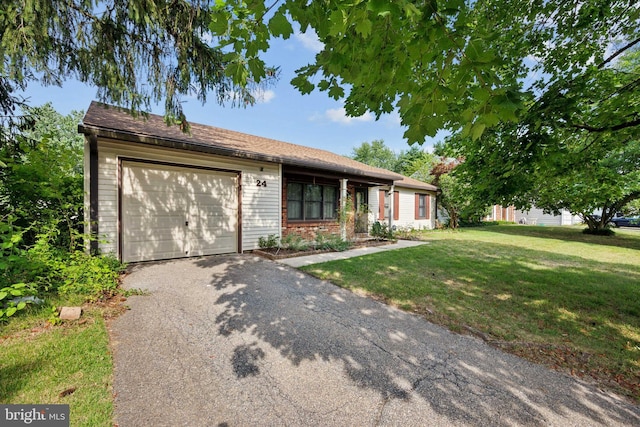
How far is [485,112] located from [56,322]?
4.91 m

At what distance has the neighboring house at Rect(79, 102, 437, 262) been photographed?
530cm

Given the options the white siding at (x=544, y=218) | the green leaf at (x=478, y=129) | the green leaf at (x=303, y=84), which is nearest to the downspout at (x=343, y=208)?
the green leaf at (x=303, y=84)

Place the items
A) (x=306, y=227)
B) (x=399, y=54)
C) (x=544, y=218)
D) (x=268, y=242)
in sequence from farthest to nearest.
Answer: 1. (x=544, y=218)
2. (x=306, y=227)
3. (x=268, y=242)
4. (x=399, y=54)

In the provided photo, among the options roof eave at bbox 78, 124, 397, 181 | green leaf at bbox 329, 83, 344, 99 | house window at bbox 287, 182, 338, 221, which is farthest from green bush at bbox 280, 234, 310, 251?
green leaf at bbox 329, 83, 344, 99

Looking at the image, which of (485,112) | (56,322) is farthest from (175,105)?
(485,112)

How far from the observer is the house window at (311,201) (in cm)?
900

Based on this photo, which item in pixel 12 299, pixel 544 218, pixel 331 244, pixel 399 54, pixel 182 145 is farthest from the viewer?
pixel 544 218

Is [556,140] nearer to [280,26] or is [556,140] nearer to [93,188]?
[280,26]

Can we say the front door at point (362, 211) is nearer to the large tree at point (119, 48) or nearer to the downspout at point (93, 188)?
the large tree at point (119, 48)

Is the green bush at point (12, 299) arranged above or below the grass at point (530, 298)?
above

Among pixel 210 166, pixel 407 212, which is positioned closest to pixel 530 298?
pixel 210 166

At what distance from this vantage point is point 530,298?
4.62 metres

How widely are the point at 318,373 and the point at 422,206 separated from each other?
1563cm

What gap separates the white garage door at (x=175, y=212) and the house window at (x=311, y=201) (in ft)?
7.31
